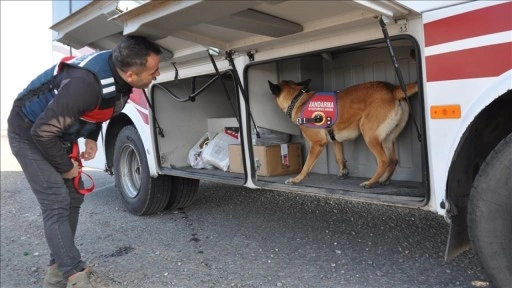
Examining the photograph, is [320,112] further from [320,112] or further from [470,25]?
[470,25]

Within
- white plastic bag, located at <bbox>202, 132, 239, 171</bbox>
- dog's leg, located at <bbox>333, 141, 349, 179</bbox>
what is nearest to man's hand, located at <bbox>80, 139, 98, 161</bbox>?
white plastic bag, located at <bbox>202, 132, 239, 171</bbox>

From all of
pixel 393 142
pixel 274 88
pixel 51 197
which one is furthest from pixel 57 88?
pixel 393 142

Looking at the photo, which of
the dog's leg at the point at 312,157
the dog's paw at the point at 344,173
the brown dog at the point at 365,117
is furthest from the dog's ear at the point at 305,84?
the dog's paw at the point at 344,173

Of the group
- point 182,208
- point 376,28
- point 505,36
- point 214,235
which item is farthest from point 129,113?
point 505,36

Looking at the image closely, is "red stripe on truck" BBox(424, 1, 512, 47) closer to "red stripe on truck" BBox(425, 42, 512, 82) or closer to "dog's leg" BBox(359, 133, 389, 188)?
"red stripe on truck" BBox(425, 42, 512, 82)

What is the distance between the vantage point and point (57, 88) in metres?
2.69

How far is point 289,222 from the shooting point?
4.35 metres

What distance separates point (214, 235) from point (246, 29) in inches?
82.0

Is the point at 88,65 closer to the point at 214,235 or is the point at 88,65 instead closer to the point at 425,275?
the point at 214,235

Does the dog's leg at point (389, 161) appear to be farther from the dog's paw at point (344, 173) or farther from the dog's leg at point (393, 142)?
the dog's paw at point (344, 173)

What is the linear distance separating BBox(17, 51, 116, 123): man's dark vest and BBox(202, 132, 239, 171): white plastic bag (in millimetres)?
1763

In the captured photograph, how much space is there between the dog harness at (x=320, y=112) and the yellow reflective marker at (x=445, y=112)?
1215 mm

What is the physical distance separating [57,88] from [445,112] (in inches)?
89.4

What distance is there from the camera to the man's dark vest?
105 inches
